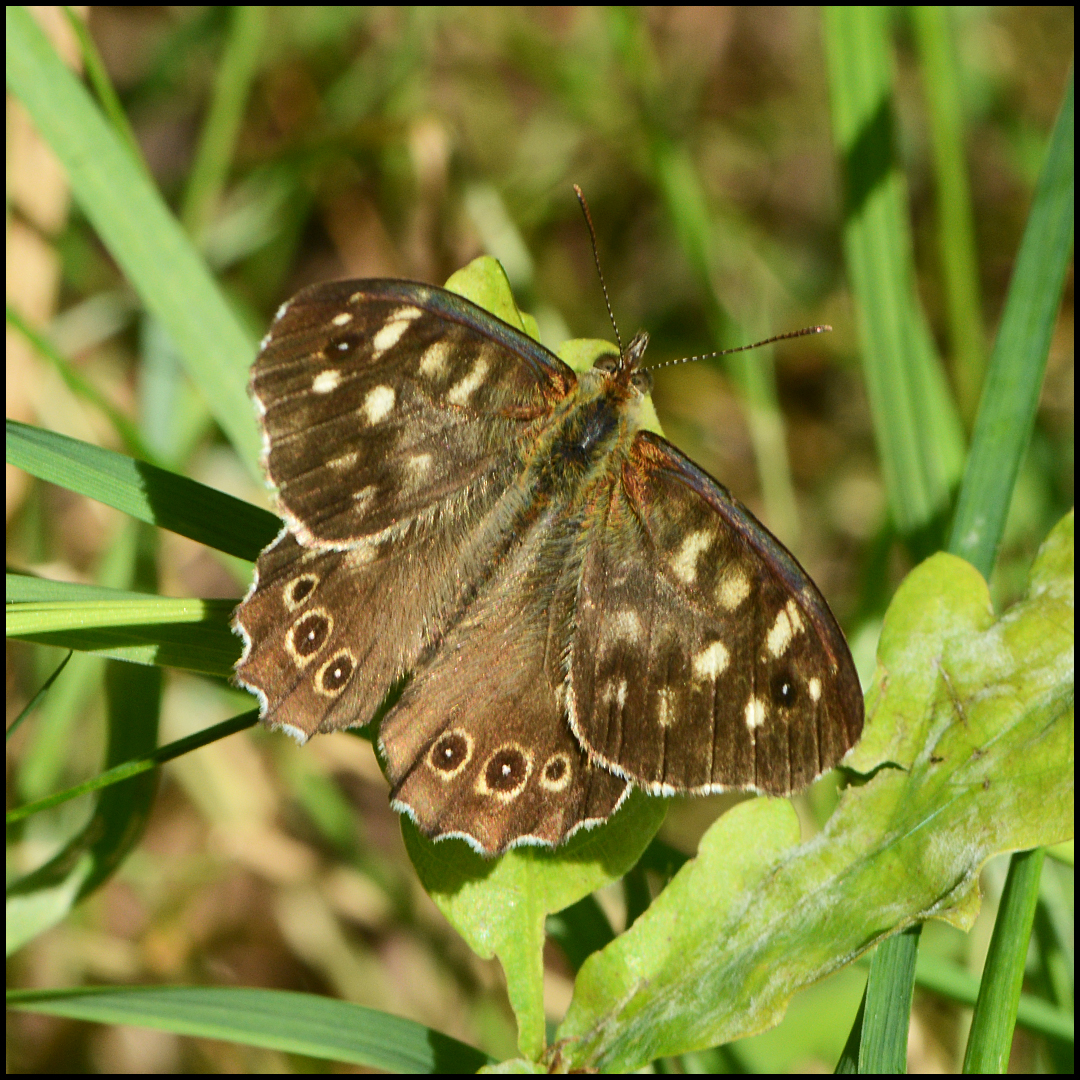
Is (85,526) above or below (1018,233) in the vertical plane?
below

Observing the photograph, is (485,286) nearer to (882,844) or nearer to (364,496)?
(364,496)

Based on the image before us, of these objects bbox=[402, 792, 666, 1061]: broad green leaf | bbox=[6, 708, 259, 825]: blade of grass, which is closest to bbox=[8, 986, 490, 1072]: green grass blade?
bbox=[402, 792, 666, 1061]: broad green leaf

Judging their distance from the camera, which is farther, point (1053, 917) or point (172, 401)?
point (172, 401)

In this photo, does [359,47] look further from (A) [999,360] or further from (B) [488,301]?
(A) [999,360]

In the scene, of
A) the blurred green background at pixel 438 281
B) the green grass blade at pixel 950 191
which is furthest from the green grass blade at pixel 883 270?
the green grass blade at pixel 950 191

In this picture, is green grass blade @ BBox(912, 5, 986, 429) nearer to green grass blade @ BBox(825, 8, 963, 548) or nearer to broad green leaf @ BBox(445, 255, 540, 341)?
green grass blade @ BBox(825, 8, 963, 548)

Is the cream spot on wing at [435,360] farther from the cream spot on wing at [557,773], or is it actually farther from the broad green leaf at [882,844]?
the broad green leaf at [882,844]

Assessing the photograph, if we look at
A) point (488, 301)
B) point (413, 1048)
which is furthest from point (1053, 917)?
point (488, 301)
